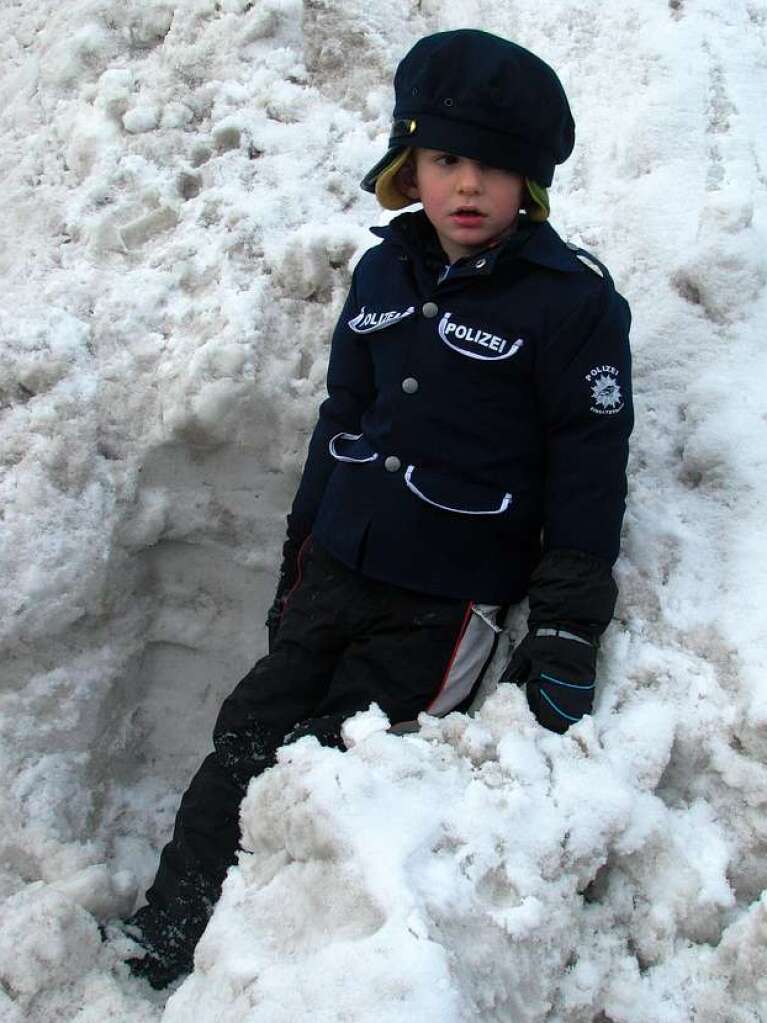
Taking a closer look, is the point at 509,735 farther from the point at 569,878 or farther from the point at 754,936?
the point at 754,936

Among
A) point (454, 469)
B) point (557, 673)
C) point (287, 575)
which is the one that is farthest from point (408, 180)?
point (557, 673)

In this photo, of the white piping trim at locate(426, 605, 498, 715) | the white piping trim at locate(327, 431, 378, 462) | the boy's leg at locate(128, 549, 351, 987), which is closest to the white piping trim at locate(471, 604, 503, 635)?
the white piping trim at locate(426, 605, 498, 715)

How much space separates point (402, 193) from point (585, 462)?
726 millimetres

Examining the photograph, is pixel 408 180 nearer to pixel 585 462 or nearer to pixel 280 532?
pixel 585 462

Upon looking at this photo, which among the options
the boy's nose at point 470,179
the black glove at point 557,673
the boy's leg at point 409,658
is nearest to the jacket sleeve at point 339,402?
the boy's leg at point 409,658

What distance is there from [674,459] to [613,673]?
21.4 inches

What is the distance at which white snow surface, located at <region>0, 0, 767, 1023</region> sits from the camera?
1.57m

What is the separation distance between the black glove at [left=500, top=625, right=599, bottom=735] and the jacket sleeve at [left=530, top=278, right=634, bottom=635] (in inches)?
1.3

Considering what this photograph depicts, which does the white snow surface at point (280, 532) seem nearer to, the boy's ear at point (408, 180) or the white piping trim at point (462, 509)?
the white piping trim at point (462, 509)

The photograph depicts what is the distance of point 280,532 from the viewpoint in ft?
9.16

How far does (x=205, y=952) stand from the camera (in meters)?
1.60

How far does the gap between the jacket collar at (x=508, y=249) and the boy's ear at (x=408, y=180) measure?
9 cm

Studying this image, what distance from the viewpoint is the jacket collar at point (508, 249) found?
6.82 feet

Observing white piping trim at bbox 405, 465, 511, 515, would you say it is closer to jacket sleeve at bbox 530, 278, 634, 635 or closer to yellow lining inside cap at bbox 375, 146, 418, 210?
jacket sleeve at bbox 530, 278, 634, 635
